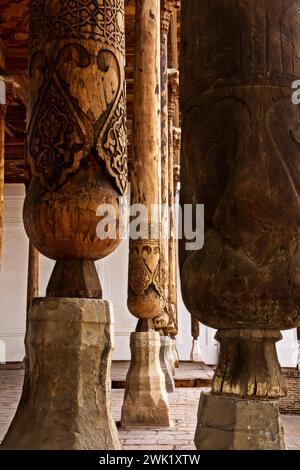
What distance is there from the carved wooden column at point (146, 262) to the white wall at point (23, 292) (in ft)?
45.3

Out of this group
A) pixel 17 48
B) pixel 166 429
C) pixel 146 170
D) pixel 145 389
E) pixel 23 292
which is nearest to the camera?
pixel 166 429

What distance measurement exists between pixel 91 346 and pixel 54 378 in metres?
0.16

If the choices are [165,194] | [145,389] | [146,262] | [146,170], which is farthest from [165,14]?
[145,389]

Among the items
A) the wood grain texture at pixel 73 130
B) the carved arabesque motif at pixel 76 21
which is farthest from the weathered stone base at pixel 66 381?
the carved arabesque motif at pixel 76 21

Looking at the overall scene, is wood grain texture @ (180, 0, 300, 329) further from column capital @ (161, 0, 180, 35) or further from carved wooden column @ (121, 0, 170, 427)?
column capital @ (161, 0, 180, 35)

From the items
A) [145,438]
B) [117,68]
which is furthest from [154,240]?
[117,68]

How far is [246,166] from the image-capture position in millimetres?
2045

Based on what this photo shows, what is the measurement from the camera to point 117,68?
246 centimetres

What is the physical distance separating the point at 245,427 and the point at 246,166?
82 centimetres

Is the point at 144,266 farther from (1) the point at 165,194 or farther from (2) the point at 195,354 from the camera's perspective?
(2) the point at 195,354

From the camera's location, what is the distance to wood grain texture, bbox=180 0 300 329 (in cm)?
201

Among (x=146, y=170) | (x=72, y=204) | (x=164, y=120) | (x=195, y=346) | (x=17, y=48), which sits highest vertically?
(x=17, y=48)

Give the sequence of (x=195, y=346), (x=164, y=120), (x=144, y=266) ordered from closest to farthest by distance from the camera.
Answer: (x=144, y=266) → (x=164, y=120) → (x=195, y=346)

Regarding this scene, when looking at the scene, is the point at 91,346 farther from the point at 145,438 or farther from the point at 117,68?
the point at 145,438
